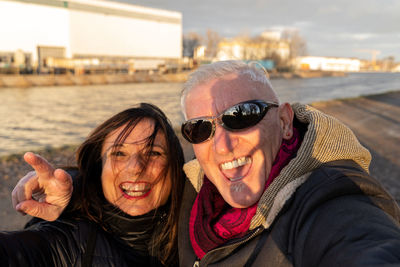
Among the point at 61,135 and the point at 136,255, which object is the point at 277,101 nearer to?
the point at 136,255

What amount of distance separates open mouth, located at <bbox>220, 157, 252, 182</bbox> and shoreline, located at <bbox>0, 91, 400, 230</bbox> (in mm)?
1445

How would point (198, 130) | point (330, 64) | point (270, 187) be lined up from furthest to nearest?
point (330, 64) → point (198, 130) → point (270, 187)

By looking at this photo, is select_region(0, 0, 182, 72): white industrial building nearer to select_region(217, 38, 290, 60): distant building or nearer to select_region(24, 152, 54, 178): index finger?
select_region(217, 38, 290, 60): distant building

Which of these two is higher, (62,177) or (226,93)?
(226,93)

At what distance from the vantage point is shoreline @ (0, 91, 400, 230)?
191 inches

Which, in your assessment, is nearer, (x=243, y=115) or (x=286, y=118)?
(x=243, y=115)

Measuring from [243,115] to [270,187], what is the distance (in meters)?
0.44

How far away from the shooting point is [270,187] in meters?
1.62

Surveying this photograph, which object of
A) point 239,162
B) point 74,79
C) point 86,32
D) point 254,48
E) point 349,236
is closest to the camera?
point 349,236

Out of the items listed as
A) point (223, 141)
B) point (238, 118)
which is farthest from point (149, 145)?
point (238, 118)

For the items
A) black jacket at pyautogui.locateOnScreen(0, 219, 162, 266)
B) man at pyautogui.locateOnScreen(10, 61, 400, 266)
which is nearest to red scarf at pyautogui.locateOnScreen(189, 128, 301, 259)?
man at pyautogui.locateOnScreen(10, 61, 400, 266)

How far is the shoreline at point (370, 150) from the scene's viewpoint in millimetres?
4862

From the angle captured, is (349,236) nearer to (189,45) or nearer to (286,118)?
(286,118)

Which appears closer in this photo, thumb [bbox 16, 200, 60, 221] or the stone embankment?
thumb [bbox 16, 200, 60, 221]
